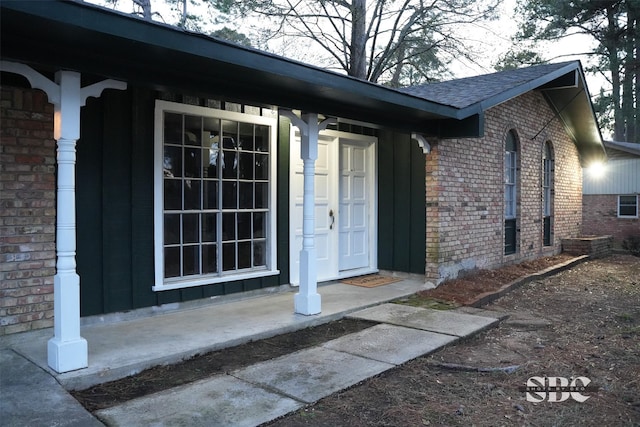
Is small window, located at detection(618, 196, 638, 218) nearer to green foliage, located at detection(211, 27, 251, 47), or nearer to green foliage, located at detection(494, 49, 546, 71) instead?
green foliage, located at detection(494, 49, 546, 71)

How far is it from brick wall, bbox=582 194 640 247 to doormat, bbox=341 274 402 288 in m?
9.83

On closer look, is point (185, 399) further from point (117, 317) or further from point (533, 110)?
point (533, 110)

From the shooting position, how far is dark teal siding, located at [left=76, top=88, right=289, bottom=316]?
5.10 meters

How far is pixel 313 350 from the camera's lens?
15.5 ft

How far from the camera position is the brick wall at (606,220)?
47.7 feet

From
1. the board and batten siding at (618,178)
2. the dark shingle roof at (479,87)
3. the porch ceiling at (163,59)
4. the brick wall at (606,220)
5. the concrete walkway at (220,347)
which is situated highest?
the dark shingle roof at (479,87)

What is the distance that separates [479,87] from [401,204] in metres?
2.50

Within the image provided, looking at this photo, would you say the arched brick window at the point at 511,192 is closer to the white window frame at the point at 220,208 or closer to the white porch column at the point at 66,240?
the white window frame at the point at 220,208

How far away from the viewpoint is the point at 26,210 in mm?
4598

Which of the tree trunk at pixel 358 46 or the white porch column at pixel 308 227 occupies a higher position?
the tree trunk at pixel 358 46

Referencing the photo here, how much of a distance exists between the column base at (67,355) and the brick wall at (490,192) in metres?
5.14

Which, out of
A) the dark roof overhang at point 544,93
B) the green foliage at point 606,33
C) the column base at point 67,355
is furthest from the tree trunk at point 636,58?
the column base at point 67,355

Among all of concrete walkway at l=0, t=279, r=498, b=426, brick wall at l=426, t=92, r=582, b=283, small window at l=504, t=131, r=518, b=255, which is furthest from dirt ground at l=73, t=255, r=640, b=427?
small window at l=504, t=131, r=518, b=255

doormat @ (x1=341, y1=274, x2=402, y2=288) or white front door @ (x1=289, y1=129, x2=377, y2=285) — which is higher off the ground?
white front door @ (x1=289, y1=129, x2=377, y2=285)
